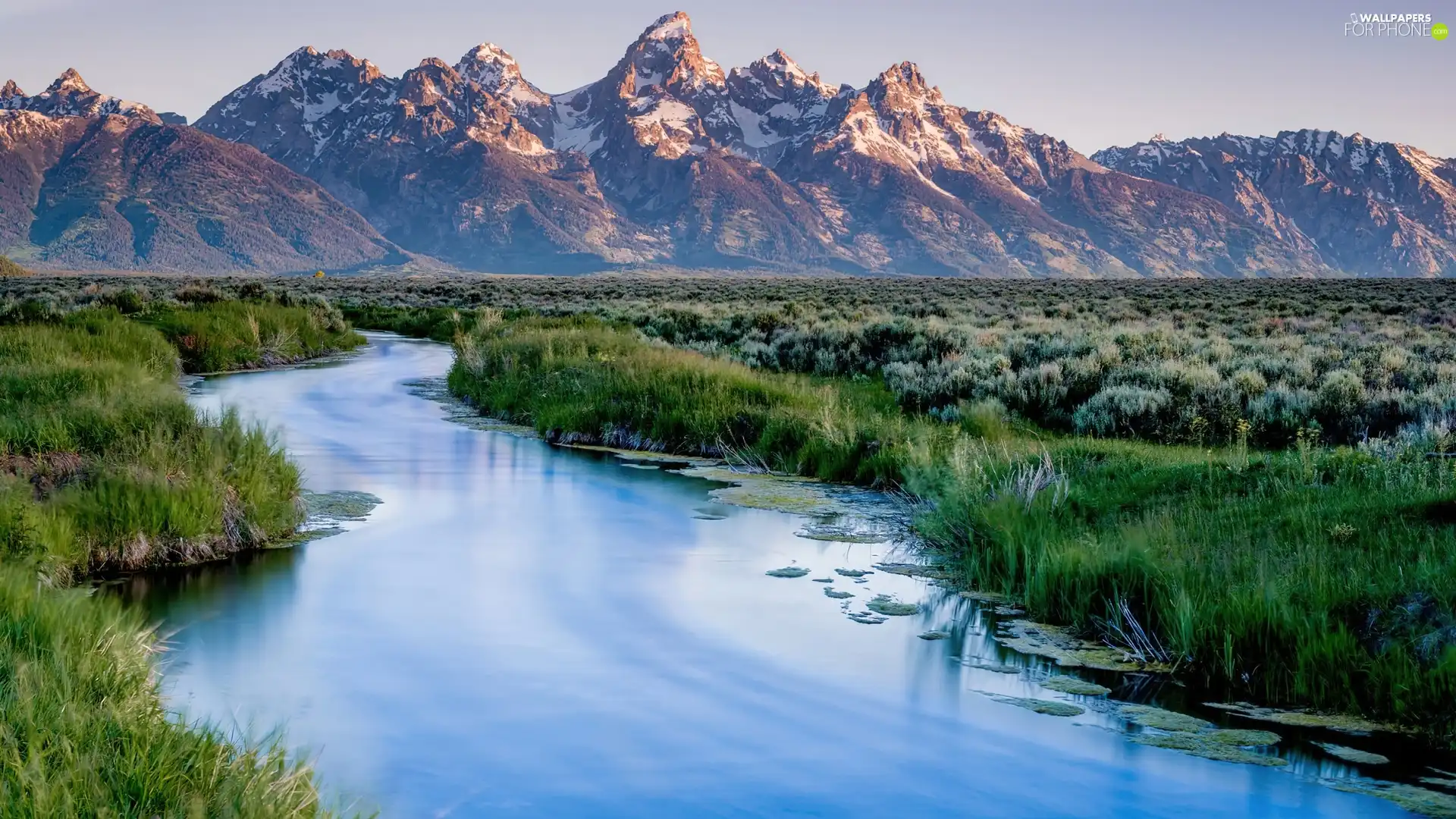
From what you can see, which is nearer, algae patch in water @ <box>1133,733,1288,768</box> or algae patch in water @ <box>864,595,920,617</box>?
algae patch in water @ <box>1133,733,1288,768</box>

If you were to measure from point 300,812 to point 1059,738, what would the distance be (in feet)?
13.3

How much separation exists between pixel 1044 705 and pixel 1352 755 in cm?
164

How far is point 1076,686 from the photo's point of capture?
7832mm

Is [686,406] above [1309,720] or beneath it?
above

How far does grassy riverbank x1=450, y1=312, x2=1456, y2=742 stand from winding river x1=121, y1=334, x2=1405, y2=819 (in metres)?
0.78

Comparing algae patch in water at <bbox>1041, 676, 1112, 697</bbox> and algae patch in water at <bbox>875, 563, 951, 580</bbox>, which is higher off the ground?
algae patch in water at <bbox>875, 563, 951, 580</bbox>

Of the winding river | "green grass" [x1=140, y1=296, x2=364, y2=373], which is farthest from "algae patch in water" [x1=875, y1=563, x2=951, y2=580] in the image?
"green grass" [x1=140, y1=296, x2=364, y2=373]

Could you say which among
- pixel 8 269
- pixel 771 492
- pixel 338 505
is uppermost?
pixel 8 269

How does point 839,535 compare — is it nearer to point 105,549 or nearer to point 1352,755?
point 1352,755

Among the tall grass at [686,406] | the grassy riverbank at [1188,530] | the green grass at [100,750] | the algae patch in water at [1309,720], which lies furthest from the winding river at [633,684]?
the tall grass at [686,406]

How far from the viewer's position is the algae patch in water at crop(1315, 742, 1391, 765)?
21.7 feet

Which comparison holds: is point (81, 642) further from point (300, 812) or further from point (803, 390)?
point (803, 390)

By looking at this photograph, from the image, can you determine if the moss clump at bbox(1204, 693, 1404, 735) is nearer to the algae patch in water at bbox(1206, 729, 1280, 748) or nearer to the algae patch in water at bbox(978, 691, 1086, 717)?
the algae patch in water at bbox(1206, 729, 1280, 748)

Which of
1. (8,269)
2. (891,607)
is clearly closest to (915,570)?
(891,607)
